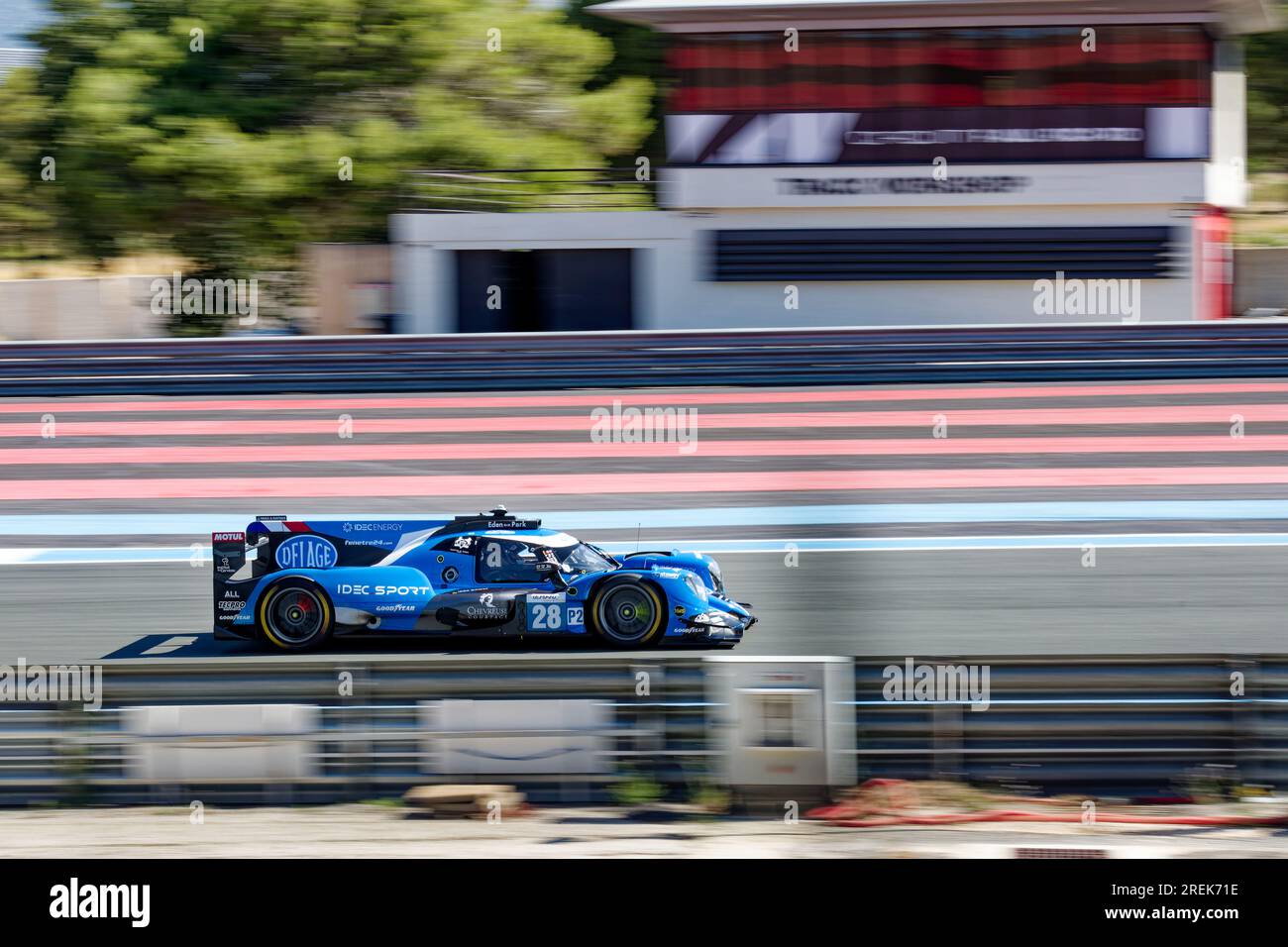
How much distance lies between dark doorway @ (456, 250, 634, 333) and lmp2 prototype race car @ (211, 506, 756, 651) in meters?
13.7

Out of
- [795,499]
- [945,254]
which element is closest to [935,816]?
[795,499]

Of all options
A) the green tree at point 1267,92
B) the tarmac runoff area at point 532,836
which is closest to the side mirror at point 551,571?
the tarmac runoff area at point 532,836

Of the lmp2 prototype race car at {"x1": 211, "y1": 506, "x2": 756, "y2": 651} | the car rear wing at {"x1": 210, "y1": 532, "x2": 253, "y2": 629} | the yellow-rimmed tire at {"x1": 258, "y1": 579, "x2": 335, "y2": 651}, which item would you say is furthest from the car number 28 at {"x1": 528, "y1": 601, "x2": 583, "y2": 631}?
the car rear wing at {"x1": 210, "y1": 532, "x2": 253, "y2": 629}

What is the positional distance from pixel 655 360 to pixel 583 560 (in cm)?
1049

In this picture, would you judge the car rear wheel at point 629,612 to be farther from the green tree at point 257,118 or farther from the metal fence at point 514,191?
the green tree at point 257,118

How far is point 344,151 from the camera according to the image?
24.6 meters

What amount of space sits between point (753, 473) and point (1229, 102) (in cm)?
1192

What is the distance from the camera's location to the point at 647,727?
6562mm

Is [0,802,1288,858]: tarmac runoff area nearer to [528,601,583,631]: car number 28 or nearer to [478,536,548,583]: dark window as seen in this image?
[528,601,583,631]: car number 28

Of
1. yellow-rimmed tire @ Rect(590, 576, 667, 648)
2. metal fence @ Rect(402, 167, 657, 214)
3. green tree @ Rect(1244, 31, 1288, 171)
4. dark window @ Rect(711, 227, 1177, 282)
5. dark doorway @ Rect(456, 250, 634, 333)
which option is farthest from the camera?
green tree @ Rect(1244, 31, 1288, 171)

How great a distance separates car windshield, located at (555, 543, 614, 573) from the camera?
28.4 ft

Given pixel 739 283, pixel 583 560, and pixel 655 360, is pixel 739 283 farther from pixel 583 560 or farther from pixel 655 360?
pixel 583 560

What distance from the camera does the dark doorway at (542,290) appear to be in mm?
22219

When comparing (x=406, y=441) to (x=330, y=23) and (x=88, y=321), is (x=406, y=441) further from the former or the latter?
(x=88, y=321)
